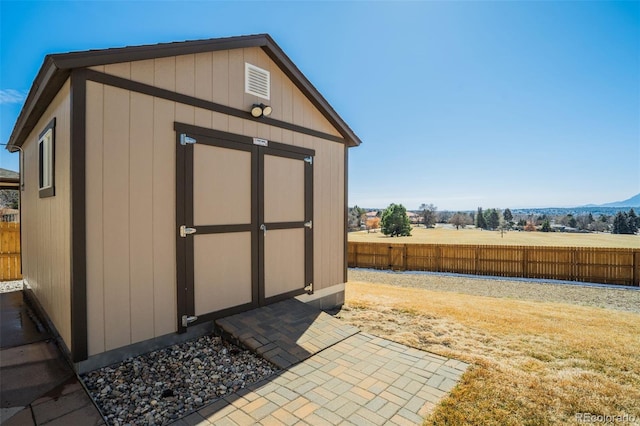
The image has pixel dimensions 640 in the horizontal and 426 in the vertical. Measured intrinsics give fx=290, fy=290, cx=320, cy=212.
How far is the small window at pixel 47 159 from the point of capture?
336 cm

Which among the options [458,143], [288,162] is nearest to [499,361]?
[288,162]

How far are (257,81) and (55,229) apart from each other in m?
3.19

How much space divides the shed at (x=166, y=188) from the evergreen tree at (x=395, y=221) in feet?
98.2

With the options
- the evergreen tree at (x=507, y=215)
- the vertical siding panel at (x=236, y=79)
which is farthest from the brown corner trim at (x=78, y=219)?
the evergreen tree at (x=507, y=215)

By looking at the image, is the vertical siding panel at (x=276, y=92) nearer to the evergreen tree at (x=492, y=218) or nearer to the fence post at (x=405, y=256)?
the fence post at (x=405, y=256)

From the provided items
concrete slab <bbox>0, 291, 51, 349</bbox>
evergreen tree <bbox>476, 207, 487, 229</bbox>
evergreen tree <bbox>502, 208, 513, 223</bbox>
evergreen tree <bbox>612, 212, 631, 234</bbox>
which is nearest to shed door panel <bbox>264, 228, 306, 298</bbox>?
concrete slab <bbox>0, 291, 51, 349</bbox>

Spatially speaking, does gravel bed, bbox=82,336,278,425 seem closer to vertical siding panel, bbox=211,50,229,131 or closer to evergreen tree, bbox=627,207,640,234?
vertical siding panel, bbox=211,50,229,131

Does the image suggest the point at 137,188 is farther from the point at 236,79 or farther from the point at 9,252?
the point at 9,252

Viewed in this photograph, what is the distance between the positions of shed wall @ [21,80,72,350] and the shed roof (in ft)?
0.36

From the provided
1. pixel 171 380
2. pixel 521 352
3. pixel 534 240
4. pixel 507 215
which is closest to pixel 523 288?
pixel 521 352

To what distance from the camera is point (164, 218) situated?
129 inches

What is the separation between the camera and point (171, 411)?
2221 mm

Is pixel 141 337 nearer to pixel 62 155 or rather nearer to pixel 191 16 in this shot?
pixel 62 155

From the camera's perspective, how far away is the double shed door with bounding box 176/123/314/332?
11.4ft
